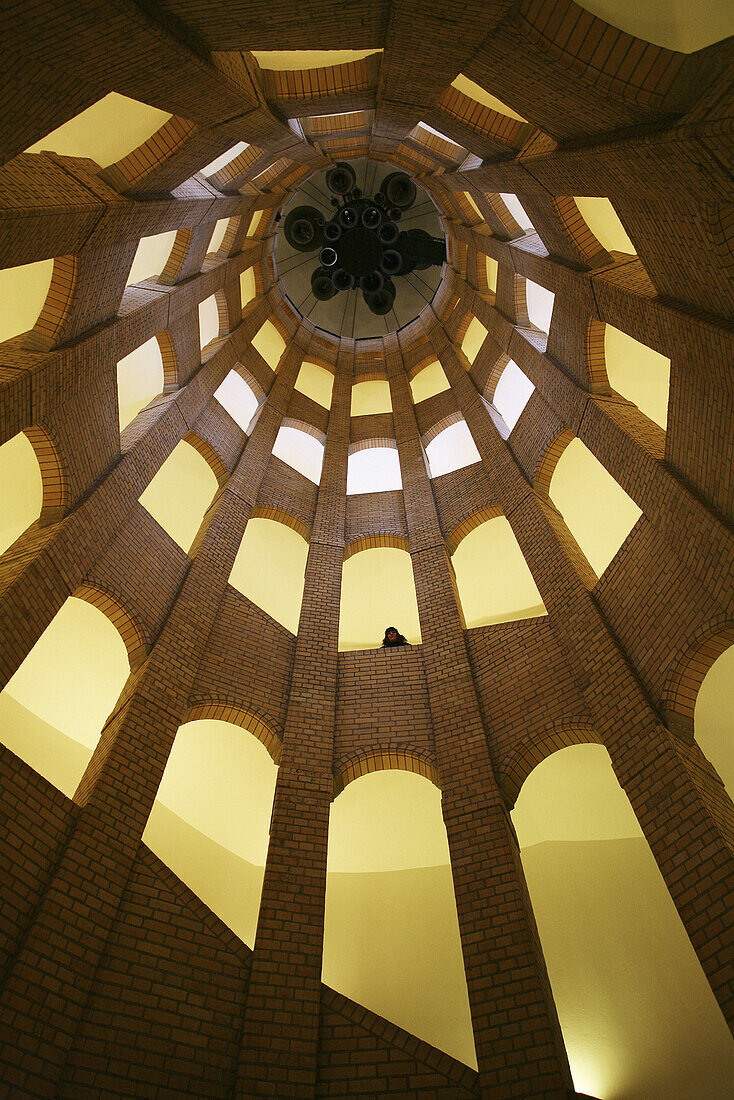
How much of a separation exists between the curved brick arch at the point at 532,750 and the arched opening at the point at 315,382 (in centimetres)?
1080

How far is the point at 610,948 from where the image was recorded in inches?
371

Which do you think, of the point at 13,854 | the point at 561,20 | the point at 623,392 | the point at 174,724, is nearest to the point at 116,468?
the point at 174,724

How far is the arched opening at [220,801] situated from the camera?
11.1 meters

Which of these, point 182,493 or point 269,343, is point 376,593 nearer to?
point 182,493

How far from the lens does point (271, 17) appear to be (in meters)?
5.21

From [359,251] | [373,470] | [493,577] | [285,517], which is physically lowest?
[285,517]

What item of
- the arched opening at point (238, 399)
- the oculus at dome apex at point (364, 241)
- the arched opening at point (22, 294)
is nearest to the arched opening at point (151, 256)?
the arched opening at point (22, 294)

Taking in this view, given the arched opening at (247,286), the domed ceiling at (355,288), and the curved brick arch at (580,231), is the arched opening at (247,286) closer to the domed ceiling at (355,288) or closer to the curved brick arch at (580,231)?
the domed ceiling at (355,288)

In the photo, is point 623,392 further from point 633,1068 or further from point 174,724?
point 633,1068

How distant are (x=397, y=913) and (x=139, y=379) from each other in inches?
374

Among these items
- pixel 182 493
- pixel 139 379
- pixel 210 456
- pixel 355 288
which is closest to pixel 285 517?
pixel 210 456

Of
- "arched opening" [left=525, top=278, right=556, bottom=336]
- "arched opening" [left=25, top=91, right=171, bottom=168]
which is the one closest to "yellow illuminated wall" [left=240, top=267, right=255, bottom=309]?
"arched opening" [left=525, top=278, right=556, bottom=336]

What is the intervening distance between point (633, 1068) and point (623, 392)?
908 cm

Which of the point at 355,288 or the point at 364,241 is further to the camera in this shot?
the point at 355,288
